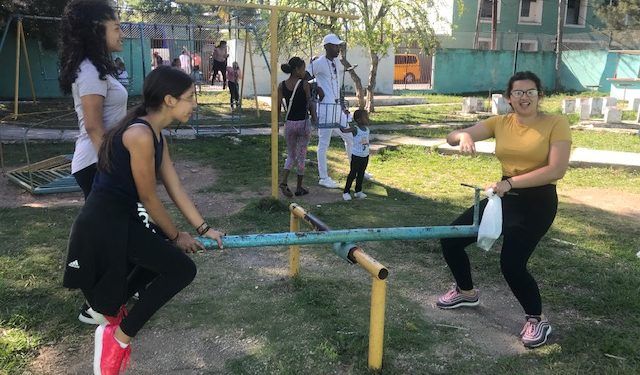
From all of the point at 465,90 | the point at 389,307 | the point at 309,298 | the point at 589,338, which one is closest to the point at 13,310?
the point at 309,298

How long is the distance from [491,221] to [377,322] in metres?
0.89

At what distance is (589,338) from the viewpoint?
3068 mm

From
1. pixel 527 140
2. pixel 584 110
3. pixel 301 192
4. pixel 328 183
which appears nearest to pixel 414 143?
pixel 328 183

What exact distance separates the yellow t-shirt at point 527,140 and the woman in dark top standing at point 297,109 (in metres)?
3.15

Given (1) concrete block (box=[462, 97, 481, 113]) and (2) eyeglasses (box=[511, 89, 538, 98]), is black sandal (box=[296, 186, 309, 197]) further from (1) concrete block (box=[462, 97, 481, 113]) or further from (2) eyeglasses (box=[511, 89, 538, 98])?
(1) concrete block (box=[462, 97, 481, 113])

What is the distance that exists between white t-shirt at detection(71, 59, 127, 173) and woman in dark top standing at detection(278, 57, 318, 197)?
3234mm

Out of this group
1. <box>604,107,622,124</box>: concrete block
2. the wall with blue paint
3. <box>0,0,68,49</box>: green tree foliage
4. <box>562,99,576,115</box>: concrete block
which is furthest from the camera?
the wall with blue paint

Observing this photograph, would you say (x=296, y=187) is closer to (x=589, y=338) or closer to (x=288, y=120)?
(x=288, y=120)

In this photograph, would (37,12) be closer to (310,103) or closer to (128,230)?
(310,103)

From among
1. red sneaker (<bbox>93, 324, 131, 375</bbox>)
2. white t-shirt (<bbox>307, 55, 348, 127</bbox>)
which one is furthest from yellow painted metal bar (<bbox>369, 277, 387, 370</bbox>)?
white t-shirt (<bbox>307, 55, 348, 127</bbox>)

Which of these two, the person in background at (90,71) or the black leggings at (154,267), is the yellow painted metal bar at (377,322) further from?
the person in background at (90,71)

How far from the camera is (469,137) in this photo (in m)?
3.19

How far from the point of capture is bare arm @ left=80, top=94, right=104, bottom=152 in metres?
2.76

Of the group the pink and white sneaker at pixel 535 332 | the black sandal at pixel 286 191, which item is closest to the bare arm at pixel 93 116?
the pink and white sneaker at pixel 535 332
